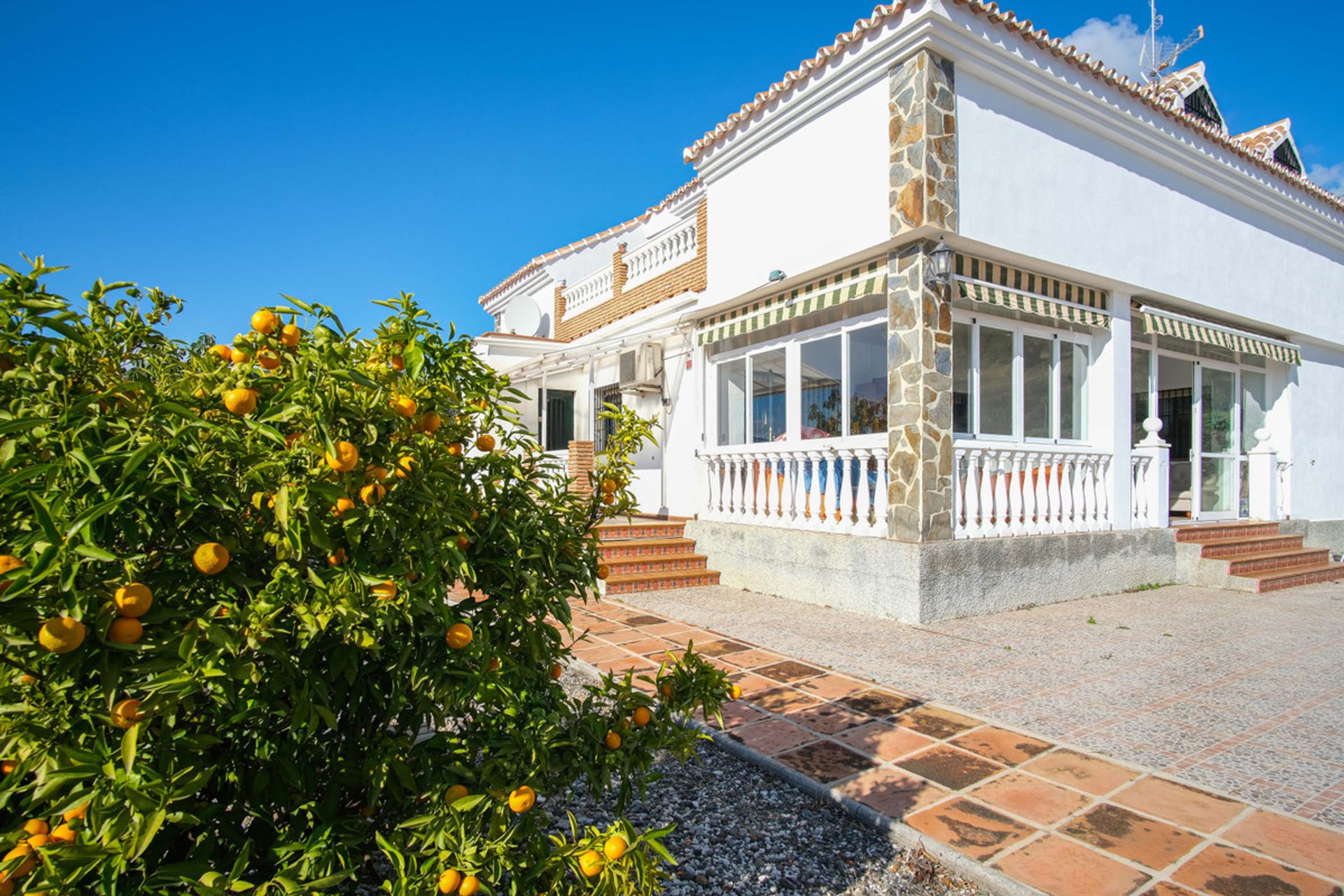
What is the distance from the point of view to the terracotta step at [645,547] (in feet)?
33.1

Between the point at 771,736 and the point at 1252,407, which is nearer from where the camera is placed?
the point at 771,736

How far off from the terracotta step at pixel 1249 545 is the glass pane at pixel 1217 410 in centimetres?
112

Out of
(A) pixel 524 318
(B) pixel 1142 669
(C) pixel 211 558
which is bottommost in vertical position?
(B) pixel 1142 669

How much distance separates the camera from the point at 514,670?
1813 mm

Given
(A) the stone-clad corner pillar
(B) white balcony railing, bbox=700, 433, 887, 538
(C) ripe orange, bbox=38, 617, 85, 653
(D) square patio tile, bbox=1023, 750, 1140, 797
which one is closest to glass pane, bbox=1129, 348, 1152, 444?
(A) the stone-clad corner pillar

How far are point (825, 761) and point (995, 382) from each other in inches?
271

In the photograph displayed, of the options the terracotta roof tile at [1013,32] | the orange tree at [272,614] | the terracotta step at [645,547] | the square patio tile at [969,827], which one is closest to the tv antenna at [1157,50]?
the terracotta roof tile at [1013,32]

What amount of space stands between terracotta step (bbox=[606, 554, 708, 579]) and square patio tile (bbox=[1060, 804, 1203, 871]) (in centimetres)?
682

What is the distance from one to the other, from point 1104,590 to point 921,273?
5161 millimetres

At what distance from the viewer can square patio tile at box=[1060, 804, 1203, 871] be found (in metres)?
3.02

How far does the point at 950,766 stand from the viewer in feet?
12.7

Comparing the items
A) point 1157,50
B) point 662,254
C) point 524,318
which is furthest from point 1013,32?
point 524,318

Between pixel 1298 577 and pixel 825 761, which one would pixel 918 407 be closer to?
pixel 825 761

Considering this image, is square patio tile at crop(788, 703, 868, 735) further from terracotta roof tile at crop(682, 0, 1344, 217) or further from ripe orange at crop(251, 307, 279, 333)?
terracotta roof tile at crop(682, 0, 1344, 217)
